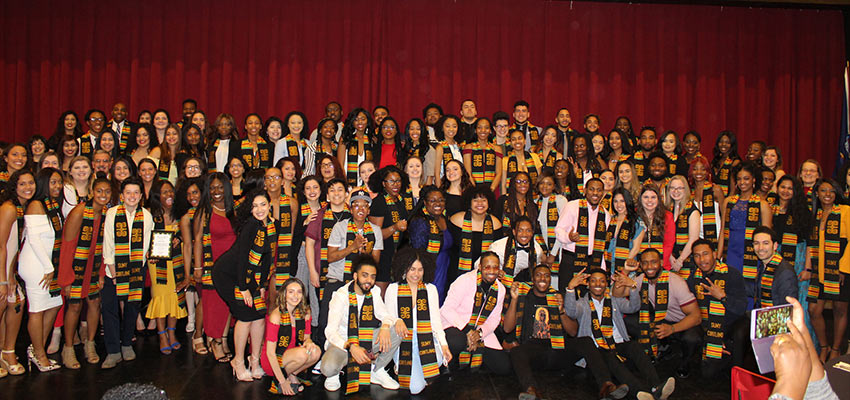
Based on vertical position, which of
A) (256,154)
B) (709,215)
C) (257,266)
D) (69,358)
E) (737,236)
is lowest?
(69,358)

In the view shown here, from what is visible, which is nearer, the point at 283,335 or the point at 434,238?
the point at 283,335

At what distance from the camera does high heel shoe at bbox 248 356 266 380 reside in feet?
14.9

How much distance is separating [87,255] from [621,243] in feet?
14.2

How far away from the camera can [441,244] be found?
5.18m

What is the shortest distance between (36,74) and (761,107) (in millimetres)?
10739

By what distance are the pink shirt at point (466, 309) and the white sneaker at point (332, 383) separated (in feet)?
2.99

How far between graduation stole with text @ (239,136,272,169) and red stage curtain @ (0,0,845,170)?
112 inches

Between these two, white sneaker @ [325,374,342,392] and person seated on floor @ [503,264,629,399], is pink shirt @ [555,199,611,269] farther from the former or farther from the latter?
white sneaker @ [325,374,342,392]

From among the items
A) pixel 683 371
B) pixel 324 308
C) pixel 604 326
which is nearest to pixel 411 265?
pixel 324 308

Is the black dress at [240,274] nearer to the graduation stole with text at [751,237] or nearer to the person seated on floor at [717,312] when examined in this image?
the person seated on floor at [717,312]

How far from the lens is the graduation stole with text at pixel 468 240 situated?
511 centimetres

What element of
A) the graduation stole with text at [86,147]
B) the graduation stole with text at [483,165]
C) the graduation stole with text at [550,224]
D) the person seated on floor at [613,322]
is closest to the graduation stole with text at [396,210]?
the graduation stole with text at [483,165]

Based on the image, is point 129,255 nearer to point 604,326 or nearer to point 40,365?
point 40,365

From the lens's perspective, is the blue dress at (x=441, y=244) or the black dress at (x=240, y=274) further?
the blue dress at (x=441, y=244)
